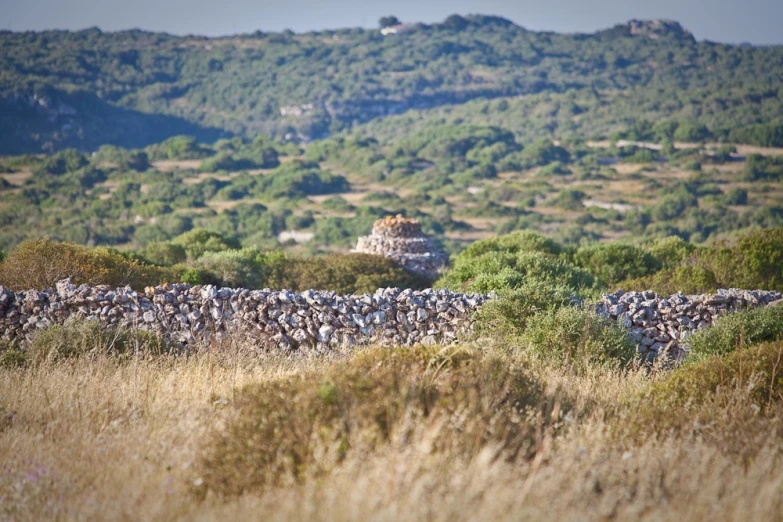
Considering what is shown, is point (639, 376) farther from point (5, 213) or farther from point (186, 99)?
point (186, 99)

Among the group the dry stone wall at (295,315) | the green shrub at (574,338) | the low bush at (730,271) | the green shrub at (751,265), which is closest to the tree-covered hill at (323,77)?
the low bush at (730,271)

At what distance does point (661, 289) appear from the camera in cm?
1703

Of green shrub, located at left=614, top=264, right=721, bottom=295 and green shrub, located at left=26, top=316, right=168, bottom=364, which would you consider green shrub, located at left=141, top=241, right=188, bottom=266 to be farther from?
green shrub, located at left=26, top=316, right=168, bottom=364

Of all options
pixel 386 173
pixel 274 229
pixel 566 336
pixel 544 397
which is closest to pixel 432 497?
pixel 544 397

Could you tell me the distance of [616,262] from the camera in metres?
20.1

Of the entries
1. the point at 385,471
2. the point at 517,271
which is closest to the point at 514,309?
the point at 517,271

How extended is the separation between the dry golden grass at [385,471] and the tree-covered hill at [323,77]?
8094 cm

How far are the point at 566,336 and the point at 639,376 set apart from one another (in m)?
1.65

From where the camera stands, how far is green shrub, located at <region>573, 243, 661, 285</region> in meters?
19.8

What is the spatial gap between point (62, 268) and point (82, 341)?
4813 millimetres

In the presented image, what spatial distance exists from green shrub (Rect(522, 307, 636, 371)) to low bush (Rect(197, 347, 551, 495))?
3253 mm

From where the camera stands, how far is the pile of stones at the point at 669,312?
428 inches

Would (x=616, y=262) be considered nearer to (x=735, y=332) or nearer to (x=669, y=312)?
(x=669, y=312)

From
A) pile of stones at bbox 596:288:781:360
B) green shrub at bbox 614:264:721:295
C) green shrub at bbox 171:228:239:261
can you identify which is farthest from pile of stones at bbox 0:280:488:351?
green shrub at bbox 171:228:239:261
